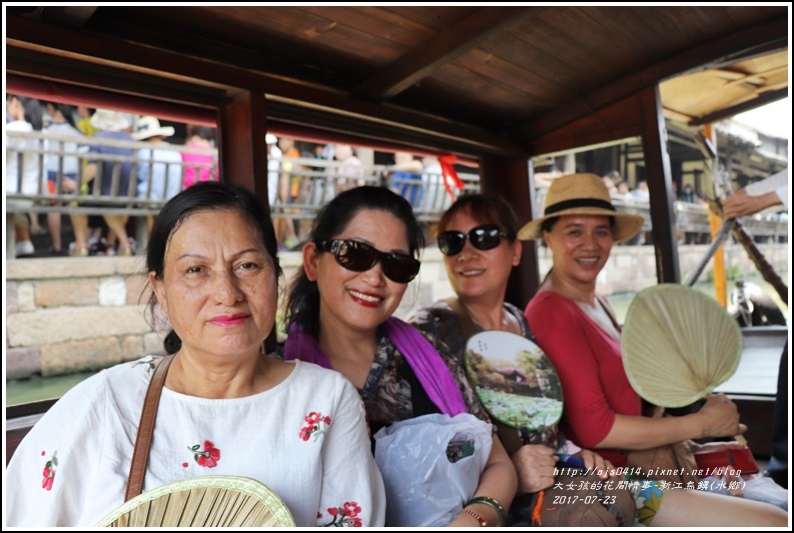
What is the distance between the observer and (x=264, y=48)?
2.10m

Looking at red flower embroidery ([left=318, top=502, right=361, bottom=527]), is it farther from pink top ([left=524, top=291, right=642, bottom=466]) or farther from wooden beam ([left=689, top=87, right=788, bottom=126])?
wooden beam ([left=689, top=87, right=788, bottom=126])

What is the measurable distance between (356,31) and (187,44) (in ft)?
1.87

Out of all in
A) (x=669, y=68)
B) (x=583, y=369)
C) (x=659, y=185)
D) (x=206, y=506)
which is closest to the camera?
(x=206, y=506)

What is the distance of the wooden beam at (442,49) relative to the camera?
2.05 metres

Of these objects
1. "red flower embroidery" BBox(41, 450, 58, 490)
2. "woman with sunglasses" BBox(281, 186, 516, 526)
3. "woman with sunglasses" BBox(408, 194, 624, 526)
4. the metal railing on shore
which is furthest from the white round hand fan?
the metal railing on shore

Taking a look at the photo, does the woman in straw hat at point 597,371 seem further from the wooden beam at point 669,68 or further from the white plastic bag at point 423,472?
the wooden beam at point 669,68

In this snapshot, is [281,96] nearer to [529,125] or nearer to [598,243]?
[598,243]

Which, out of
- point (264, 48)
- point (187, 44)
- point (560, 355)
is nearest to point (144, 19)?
point (187, 44)

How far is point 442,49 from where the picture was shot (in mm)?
2219

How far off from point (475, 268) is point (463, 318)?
192 millimetres

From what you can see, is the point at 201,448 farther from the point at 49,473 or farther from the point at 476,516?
the point at 476,516

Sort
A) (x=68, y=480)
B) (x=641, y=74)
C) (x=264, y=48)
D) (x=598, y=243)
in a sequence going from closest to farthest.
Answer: (x=68, y=480), (x=264, y=48), (x=598, y=243), (x=641, y=74)

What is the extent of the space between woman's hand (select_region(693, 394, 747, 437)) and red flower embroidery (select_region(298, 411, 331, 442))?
1475 mm

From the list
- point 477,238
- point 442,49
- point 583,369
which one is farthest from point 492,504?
point 442,49
